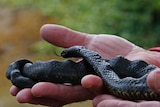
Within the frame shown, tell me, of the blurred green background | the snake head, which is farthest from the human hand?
the blurred green background

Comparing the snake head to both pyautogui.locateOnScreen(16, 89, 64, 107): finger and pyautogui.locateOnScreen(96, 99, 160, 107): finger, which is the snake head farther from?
pyautogui.locateOnScreen(96, 99, 160, 107): finger

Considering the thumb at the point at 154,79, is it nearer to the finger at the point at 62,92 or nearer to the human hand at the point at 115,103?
the human hand at the point at 115,103

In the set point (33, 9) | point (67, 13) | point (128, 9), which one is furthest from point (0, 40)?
point (128, 9)

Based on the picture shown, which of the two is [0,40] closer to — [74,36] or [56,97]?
[74,36]

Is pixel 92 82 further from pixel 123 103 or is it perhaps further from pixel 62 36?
pixel 62 36

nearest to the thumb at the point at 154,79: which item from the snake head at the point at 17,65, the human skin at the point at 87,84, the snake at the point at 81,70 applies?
the human skin at the point at 87,84

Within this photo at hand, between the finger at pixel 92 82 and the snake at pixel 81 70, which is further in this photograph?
the snake at pixel 81 70
